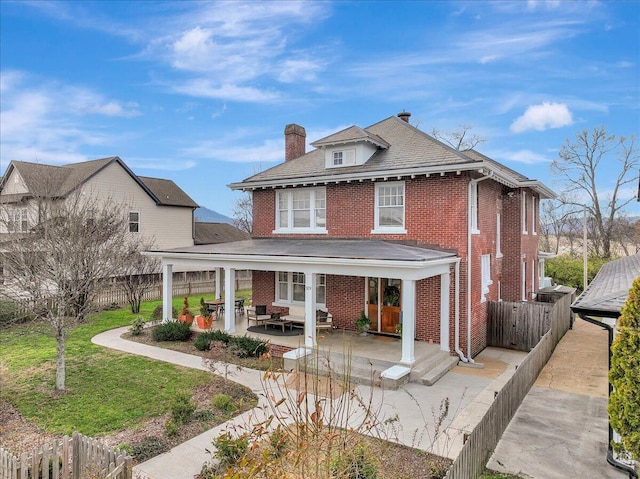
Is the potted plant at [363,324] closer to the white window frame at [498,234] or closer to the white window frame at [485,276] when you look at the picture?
the white window frame at [485,276]

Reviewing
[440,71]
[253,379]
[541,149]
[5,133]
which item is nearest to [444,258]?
[253,379]

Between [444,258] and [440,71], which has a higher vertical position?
[440,71]

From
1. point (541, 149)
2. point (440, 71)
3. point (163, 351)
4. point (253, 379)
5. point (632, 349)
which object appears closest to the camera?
point (632, 349)

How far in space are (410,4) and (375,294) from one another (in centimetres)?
1112

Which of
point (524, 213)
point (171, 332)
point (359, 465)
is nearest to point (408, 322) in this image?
point (359, 465)

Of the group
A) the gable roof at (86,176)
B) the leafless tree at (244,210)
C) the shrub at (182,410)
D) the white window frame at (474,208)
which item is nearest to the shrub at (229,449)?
the shrub at (182,410)

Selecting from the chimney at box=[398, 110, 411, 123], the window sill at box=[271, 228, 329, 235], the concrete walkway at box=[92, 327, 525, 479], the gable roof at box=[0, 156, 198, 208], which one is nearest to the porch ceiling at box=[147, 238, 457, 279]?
the window sill at box=[271, 228, 329, 235]

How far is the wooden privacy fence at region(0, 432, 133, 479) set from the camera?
17.6ft

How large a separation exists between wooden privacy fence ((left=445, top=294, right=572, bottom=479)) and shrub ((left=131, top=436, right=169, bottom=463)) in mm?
5087

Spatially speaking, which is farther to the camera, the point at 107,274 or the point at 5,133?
the point at 5,133

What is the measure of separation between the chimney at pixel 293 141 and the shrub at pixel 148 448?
14.6 metres

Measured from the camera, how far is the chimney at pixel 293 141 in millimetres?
19625

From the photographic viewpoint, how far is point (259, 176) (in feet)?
59.6

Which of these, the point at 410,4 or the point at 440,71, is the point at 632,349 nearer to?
the point at 410,4
